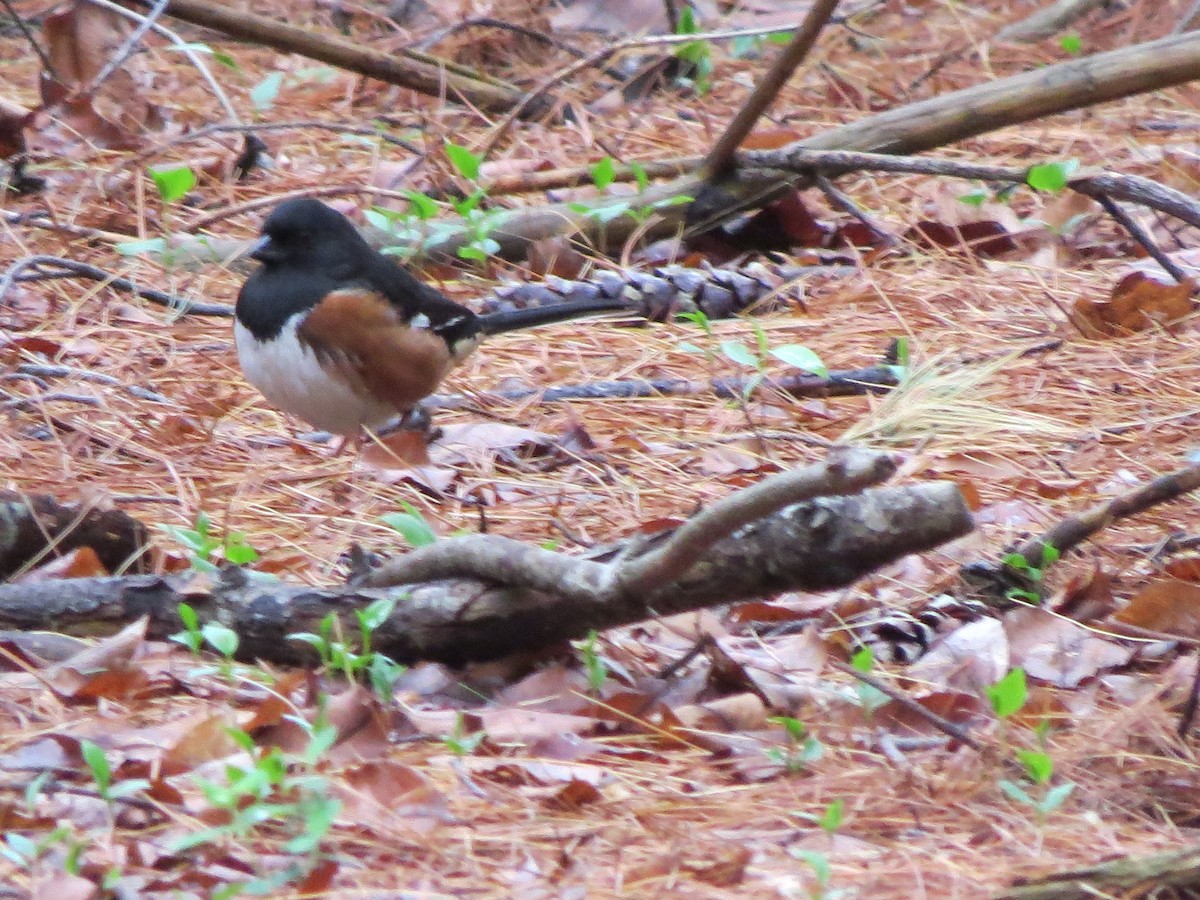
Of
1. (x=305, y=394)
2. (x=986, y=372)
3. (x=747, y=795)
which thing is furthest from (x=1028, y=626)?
(x=305, y=394)

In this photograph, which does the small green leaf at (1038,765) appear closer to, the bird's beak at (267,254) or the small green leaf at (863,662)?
the small green leaf at (863,662)

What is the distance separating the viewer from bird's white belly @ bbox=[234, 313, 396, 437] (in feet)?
12.5

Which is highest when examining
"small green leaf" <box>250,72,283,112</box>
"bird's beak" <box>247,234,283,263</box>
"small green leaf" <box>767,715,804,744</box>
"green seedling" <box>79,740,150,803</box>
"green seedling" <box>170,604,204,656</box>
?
"small green leaf" <box>250,72,283,112</box>

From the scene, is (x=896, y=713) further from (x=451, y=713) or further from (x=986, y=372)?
(x=986, y=372)

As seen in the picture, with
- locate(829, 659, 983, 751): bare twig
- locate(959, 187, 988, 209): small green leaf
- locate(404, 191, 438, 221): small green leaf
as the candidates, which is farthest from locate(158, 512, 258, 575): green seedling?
locate(959, 187, 988, 209): small green leaf

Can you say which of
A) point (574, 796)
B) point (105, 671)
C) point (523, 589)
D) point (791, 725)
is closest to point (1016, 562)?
point (791, 725)

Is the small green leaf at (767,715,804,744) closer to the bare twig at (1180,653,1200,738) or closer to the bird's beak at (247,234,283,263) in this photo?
the bare twig at (1180,653,1200,738)

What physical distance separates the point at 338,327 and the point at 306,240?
293 millimetres

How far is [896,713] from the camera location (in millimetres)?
2328

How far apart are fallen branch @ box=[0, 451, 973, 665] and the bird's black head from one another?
5.72ft

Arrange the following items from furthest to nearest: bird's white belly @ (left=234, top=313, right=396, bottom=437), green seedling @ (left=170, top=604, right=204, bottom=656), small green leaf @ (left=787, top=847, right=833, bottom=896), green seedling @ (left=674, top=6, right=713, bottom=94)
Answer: green seedling @ (left=674, top=6, right=713, bottom=94), bird's white belly @ (left=234, top=313, right=396, bottom=437), green seedling @ (left=170, top=604, right=204, bottom=656), small green leaf @ (left=787, top=847, right=833, bottom=896)

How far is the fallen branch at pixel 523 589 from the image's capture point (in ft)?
6.83

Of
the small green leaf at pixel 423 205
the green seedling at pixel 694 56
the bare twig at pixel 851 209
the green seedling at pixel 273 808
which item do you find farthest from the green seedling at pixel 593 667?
the green seedling at pixel 694 56

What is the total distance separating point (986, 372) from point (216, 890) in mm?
2628
